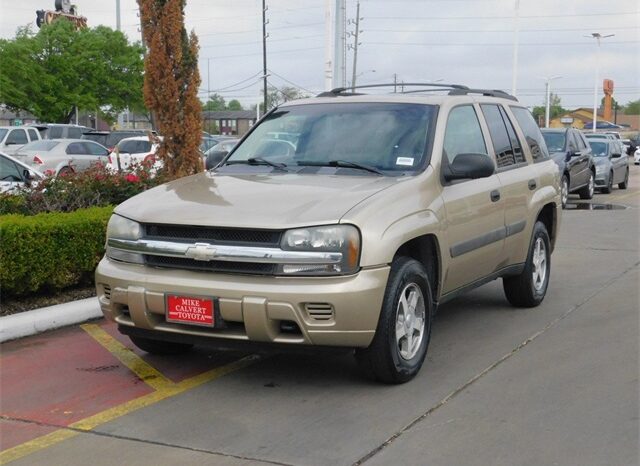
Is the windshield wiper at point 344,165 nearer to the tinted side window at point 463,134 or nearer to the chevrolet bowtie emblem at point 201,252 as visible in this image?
the tinted side window at point 463,134

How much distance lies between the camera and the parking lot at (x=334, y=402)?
4324 millimetres

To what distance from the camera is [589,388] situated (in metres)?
5.31

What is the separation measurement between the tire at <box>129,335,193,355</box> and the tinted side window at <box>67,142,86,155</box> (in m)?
18.8

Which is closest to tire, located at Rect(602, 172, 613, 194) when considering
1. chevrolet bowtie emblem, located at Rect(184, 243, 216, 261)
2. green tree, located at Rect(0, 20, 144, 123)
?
chevrolet bowtie emblem, located at Rect(184, 243, 216, 261)

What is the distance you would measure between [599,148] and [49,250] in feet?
63.2

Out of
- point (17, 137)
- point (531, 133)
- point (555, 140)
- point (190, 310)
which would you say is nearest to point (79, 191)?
point (190, 310)

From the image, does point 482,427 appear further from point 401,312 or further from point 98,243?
point 98,243

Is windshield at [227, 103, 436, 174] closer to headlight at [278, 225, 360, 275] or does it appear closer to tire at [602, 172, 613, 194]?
headlight at [278, 225, 360, 275]

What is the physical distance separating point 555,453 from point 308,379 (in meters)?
1.82

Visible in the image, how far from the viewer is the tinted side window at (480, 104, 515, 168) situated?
23.1 feet

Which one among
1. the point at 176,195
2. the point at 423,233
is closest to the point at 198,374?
the point at 176,195

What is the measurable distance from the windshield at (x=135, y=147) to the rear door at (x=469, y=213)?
67.3ft

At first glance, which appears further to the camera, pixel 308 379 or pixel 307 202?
pixel 308 379

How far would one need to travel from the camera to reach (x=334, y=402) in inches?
200
